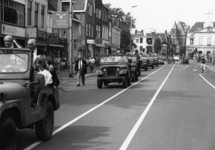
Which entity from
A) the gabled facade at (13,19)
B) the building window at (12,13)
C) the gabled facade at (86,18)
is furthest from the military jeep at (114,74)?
the gabled facade at (86,18)

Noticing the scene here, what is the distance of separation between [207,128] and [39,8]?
28.3m

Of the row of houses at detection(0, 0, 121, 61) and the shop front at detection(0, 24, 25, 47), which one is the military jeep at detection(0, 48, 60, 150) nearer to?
the shop front at detection(0, 24, 25, 47)

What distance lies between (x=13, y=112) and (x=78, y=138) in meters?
2.21

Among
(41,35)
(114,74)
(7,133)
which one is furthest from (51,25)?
(7,133)

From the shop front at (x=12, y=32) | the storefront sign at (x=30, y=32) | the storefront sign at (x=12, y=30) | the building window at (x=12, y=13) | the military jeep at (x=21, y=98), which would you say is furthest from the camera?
the storefront sign at (x=30, y=32)

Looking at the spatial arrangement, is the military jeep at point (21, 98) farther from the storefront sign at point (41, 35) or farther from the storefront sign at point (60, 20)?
the storefront sign at point (41, 35)

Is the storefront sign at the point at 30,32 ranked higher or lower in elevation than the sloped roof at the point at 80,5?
lower

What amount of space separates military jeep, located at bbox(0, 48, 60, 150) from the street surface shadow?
0.95ft

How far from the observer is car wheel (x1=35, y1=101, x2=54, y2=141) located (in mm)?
7105

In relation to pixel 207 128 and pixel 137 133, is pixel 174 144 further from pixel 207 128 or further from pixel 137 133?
pixel 207 128

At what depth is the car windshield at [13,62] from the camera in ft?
22.5

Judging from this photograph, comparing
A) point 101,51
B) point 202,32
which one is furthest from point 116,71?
point 202,32

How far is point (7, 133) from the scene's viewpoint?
5.47 metres

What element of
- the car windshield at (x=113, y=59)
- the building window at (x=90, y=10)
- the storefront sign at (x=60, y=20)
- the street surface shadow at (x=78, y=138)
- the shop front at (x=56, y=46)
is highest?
the building window at (x=90, y=10)
